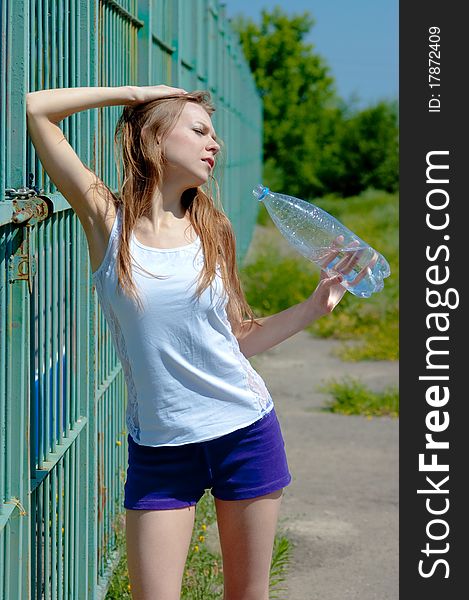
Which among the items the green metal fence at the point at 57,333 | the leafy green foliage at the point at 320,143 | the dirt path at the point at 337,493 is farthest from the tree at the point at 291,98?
the green metal fence at the point at 57,333

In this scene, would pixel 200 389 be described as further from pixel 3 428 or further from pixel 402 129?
pixel 402 129

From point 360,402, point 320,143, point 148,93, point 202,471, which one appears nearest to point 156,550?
point 202,471

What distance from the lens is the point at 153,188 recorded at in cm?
319

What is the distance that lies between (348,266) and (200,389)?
0.61 metres

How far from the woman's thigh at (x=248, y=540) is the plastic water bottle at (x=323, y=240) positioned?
2.30ft

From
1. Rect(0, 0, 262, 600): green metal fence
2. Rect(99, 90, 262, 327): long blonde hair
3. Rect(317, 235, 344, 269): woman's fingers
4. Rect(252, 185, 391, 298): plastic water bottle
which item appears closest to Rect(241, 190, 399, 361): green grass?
Rect(0, 0, 262, 600): green metal fence

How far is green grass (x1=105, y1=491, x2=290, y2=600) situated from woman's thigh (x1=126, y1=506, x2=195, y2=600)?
1.50 metres

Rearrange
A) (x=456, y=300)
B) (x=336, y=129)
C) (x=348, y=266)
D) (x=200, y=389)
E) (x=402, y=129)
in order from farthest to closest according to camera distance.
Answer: (x=336, y=129), (x=402, y=129), (x=456, y=300), (x=348, y=266), (x=200, y=389)

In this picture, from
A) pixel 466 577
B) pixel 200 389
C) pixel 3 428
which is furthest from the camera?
pixel 466 577

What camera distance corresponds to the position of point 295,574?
5488 millimetres

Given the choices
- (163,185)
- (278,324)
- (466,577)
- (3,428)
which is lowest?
(466,577)

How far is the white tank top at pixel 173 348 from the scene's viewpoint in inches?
119

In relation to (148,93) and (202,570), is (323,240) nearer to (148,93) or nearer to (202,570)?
(148,93)

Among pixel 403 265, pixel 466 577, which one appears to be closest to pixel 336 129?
pixel 403 265
